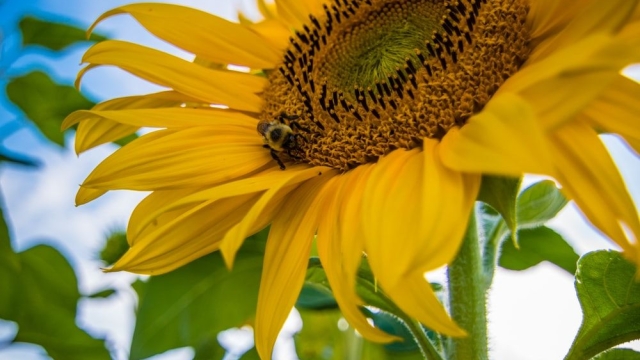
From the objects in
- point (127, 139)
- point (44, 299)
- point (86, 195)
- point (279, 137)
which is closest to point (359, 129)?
point (279, 137)

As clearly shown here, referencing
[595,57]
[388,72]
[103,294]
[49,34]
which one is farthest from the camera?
[49,34]

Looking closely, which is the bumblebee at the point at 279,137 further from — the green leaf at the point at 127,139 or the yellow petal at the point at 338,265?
the green leaf at the point at 127,139

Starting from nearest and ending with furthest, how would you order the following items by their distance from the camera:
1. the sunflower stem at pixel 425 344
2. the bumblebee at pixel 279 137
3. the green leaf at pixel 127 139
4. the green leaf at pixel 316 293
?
the sunflower stem at pixel 425 344, the bumblebee at pixel 279 137, the green leaf at pixel 316 293, the green leaf at pixel 127 139

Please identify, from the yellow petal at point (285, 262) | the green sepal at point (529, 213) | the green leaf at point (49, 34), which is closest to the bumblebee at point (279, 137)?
the yellow petal at point (285, 262)

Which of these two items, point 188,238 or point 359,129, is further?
point 359,129

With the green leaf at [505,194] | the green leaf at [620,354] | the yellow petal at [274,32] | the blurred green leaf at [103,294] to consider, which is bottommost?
the blurred green leaf at [103,294]

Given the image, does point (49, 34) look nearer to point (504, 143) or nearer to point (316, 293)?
point (316, 293)
